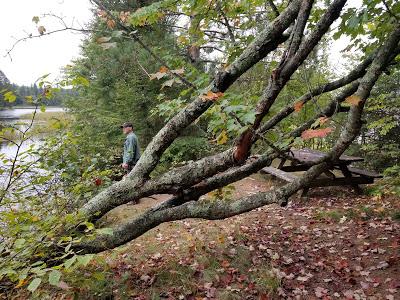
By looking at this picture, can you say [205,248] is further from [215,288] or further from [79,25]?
[79,25]

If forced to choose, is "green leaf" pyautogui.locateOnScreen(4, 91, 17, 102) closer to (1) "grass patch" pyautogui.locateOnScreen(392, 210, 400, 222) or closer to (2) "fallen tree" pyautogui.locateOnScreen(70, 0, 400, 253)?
(2) "fallen tree" pyautogui.locateOnScreen(70, 0, 400, 253)

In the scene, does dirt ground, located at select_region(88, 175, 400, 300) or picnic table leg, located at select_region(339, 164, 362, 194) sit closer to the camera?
dirt ground, located at select_region(88, 175, 400, 300)

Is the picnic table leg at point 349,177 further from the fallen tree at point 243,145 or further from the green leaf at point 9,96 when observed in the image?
the green leaf at point 9,96

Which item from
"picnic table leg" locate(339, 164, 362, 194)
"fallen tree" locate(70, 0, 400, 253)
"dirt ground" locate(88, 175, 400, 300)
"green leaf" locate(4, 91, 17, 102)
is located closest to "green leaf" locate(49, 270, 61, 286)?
"fallen tree" locate(70, 0, 400, 253)

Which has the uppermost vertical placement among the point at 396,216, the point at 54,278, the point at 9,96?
the point at 9,96

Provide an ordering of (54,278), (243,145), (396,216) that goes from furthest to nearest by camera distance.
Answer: (396,216) < (243,145) < (54,278)

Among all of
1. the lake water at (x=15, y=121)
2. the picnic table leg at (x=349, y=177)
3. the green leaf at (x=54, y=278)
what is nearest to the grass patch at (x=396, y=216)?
the picnic table leg at (x=349, y=177)

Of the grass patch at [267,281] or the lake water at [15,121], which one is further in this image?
the grass patch at [267,281]

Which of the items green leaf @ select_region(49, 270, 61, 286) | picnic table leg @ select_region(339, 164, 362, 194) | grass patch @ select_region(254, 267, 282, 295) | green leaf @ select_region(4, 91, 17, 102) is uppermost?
green leaf @ select_region(4, 91, 17, 102)

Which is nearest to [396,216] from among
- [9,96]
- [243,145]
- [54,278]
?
[243,145]

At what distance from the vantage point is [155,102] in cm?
1033

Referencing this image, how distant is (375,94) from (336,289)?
808 centimetres

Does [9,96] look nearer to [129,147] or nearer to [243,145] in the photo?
[243,145]

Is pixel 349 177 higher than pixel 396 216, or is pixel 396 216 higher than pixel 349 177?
pixel 349 177
